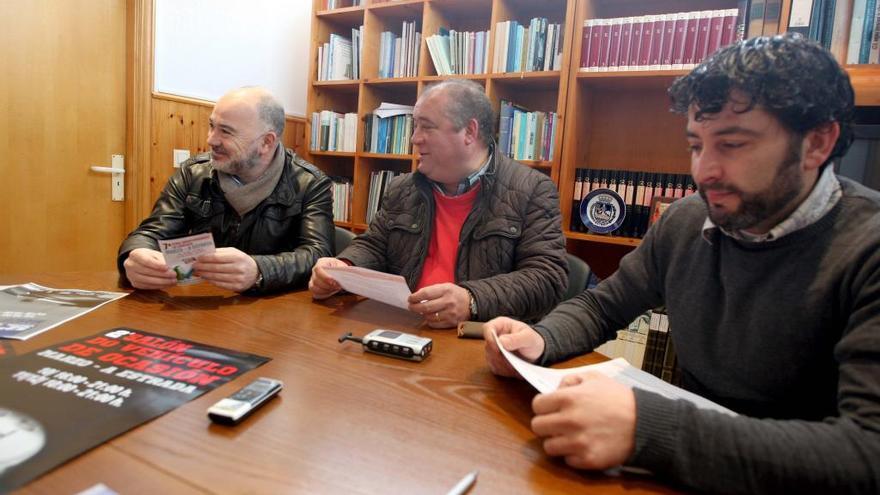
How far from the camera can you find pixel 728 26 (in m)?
2.14

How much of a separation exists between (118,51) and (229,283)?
215cm

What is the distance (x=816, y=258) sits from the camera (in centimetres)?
80

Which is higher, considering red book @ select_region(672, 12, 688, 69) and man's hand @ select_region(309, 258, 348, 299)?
red book @ select_region(672, 12, 688, 69)

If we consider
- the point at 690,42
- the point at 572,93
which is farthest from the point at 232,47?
the point at 690,42

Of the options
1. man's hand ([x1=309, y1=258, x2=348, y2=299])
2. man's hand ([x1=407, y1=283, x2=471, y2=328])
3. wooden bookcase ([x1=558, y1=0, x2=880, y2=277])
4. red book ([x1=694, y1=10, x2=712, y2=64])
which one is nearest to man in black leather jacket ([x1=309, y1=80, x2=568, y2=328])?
man's hand ([x1=309, y1=258, x2=348, y2=299])

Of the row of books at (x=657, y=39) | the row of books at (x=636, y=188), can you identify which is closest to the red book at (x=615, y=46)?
the row of books at (x=657, y=39)

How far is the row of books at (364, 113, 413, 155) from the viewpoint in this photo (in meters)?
3.01

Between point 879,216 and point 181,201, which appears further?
point 181,201

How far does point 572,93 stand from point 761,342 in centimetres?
181

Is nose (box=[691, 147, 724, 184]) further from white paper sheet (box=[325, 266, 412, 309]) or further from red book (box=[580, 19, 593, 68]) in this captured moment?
red book (box=[580, 19, 593, 68])

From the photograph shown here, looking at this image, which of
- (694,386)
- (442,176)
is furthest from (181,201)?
(694,386)

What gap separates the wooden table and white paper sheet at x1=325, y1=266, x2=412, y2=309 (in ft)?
0.59

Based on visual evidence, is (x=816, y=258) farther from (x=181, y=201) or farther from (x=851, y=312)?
(x=181, y=201)

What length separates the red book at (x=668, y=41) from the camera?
2.24 meters
